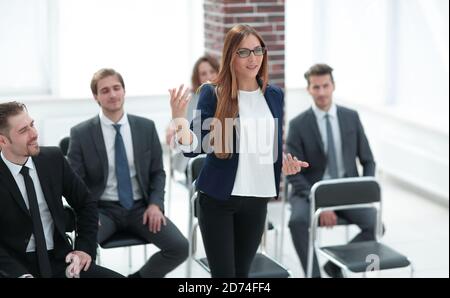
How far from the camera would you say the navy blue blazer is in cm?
346

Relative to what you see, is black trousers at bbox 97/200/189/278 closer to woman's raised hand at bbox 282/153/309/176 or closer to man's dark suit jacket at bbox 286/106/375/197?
man's dark suit jacket at bbox 286/106/375/197

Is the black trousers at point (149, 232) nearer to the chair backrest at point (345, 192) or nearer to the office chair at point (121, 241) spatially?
the office chair at point (121, 241)

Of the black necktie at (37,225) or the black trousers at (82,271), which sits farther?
the black trousers at (82,271)

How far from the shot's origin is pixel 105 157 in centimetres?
462

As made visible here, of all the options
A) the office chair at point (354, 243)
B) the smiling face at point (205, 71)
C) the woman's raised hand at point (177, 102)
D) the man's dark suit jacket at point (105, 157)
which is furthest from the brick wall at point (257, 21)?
the woman's raised hand at point (177, 102)

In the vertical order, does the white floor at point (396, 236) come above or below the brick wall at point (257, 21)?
below

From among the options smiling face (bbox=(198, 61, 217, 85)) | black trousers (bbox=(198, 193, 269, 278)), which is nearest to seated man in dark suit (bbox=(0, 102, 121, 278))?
black trousers (bbox=(198, 193, 269, 278))

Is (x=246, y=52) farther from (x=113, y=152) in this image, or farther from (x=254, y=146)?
(x=113, y=152)

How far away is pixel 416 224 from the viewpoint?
6605mm

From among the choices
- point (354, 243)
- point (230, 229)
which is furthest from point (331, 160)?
point (230, 229)

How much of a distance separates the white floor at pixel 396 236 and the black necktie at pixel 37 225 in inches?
72.2

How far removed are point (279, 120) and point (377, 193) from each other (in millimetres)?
1427

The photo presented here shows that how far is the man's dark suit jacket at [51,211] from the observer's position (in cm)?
355
